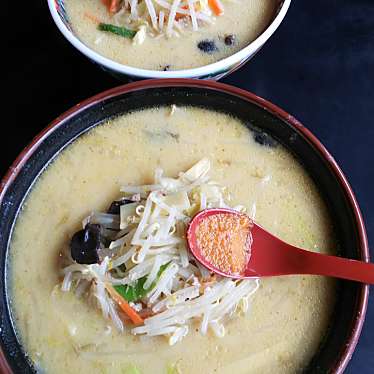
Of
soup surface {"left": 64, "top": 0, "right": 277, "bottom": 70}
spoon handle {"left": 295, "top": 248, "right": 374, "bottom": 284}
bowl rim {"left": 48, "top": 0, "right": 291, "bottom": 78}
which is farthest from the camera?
soup surface {"left": 64, "top": 0, "right": 277, "bottom": 70}

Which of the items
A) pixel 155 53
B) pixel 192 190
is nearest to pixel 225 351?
pixel 192 190

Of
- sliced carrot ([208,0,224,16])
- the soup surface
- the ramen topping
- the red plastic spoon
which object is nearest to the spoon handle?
the red plastic spoon

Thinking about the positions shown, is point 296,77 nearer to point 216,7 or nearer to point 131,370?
point 216,7

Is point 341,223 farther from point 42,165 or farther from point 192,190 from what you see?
point 42,165

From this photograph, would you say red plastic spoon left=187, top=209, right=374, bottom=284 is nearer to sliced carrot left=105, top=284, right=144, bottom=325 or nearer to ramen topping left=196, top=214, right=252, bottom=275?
ramen topping left=196, top=214, right=252, bottom=275

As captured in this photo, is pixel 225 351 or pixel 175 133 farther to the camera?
pixel 175 133
